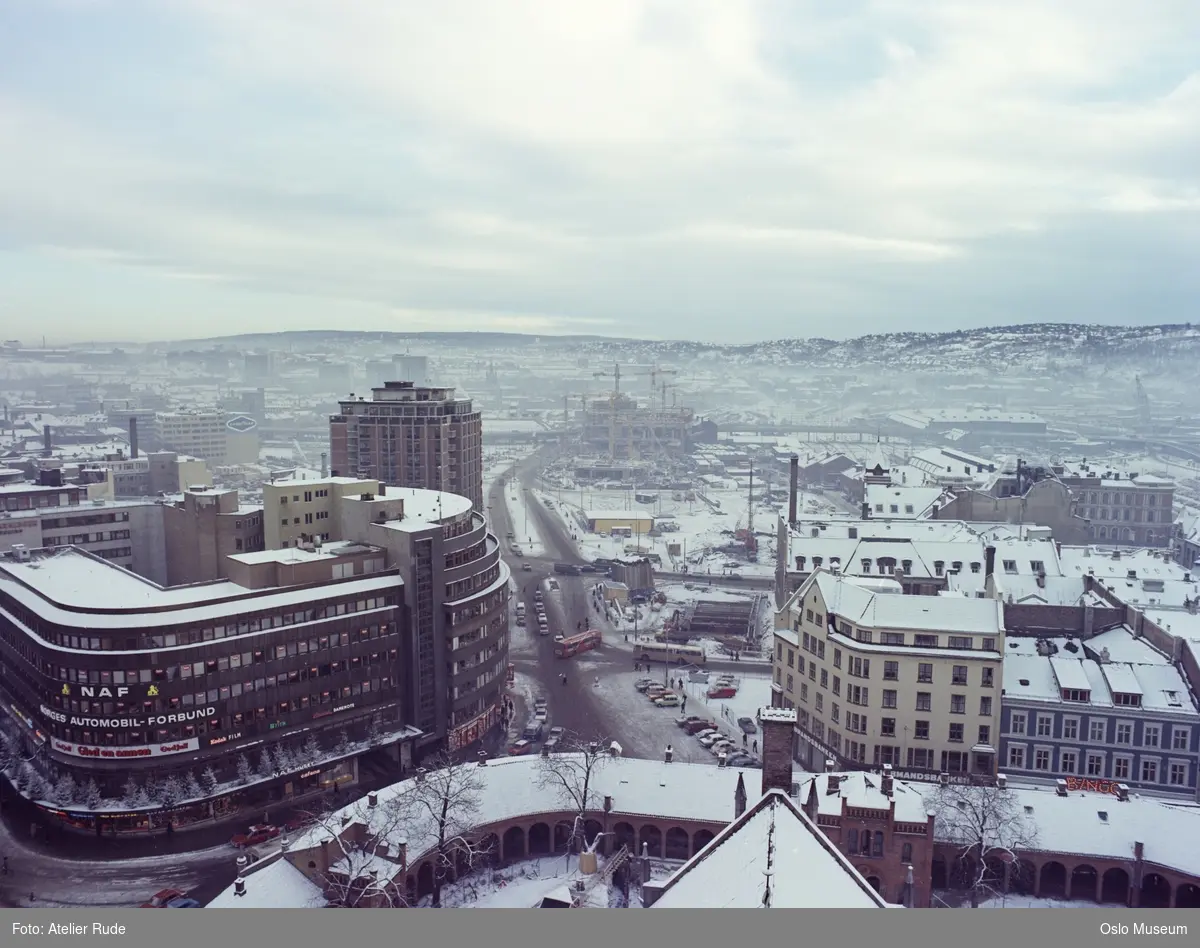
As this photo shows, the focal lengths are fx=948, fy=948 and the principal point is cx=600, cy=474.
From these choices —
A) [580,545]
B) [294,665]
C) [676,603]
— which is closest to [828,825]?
[294,665]

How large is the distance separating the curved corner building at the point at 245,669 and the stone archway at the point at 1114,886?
1374 inches

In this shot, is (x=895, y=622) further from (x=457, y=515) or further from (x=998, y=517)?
(x=998, y=517)

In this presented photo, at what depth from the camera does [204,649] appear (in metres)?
48.4

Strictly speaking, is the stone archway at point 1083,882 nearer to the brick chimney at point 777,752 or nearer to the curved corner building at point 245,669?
the brick chimney at point 777,752

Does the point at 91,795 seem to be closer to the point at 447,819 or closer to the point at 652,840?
the point at 447,819

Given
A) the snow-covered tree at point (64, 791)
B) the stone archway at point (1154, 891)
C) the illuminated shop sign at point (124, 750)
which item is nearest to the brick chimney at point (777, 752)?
the stone archway at point (1154, 891)

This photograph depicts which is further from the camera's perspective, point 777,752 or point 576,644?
point 576,644

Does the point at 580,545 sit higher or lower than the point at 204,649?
lower

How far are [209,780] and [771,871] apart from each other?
3483cm

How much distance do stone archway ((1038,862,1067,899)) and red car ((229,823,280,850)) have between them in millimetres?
35646

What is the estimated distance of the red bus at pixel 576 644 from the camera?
76.2m

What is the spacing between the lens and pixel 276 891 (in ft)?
115

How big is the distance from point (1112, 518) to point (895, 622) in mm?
85042

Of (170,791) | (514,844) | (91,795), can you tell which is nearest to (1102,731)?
(514,844)
